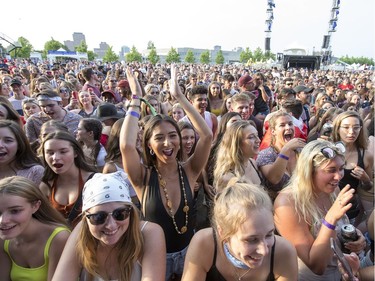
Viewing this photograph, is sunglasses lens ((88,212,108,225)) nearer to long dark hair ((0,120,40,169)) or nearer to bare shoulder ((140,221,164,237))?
bare shoulder ((140,221,164,237))

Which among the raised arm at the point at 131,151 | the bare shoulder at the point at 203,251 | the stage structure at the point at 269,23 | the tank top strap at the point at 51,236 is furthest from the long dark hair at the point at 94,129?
the stage structure at the point at 269,23

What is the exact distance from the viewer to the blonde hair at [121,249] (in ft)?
5.99

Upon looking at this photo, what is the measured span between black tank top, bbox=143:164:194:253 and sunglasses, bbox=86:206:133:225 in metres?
0.55

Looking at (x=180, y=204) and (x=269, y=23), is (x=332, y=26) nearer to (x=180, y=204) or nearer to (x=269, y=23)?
(x=269, y=23)

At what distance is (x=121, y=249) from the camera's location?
6.19 ft

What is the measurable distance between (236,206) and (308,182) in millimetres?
865

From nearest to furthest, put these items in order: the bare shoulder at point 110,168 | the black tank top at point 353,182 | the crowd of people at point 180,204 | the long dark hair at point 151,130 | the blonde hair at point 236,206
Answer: the blonde hair at point 236,206, the crowd of people at point 180,204, the long dark hair at point 151,130, the bare shoulder at point 110,168, the black tank top at point 353,182

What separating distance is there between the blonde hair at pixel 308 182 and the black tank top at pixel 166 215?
844mm

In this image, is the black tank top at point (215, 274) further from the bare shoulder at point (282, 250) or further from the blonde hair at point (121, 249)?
the blonde hair at point (121, 249)

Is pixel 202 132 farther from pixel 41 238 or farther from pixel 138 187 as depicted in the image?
pixel 41 238

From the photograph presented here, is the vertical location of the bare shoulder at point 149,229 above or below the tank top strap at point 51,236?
above

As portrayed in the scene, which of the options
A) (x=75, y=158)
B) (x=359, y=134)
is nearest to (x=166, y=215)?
(x=75, y=158)

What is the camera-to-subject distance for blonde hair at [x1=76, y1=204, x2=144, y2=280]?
1827 mm

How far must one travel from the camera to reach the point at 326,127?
4.14m
